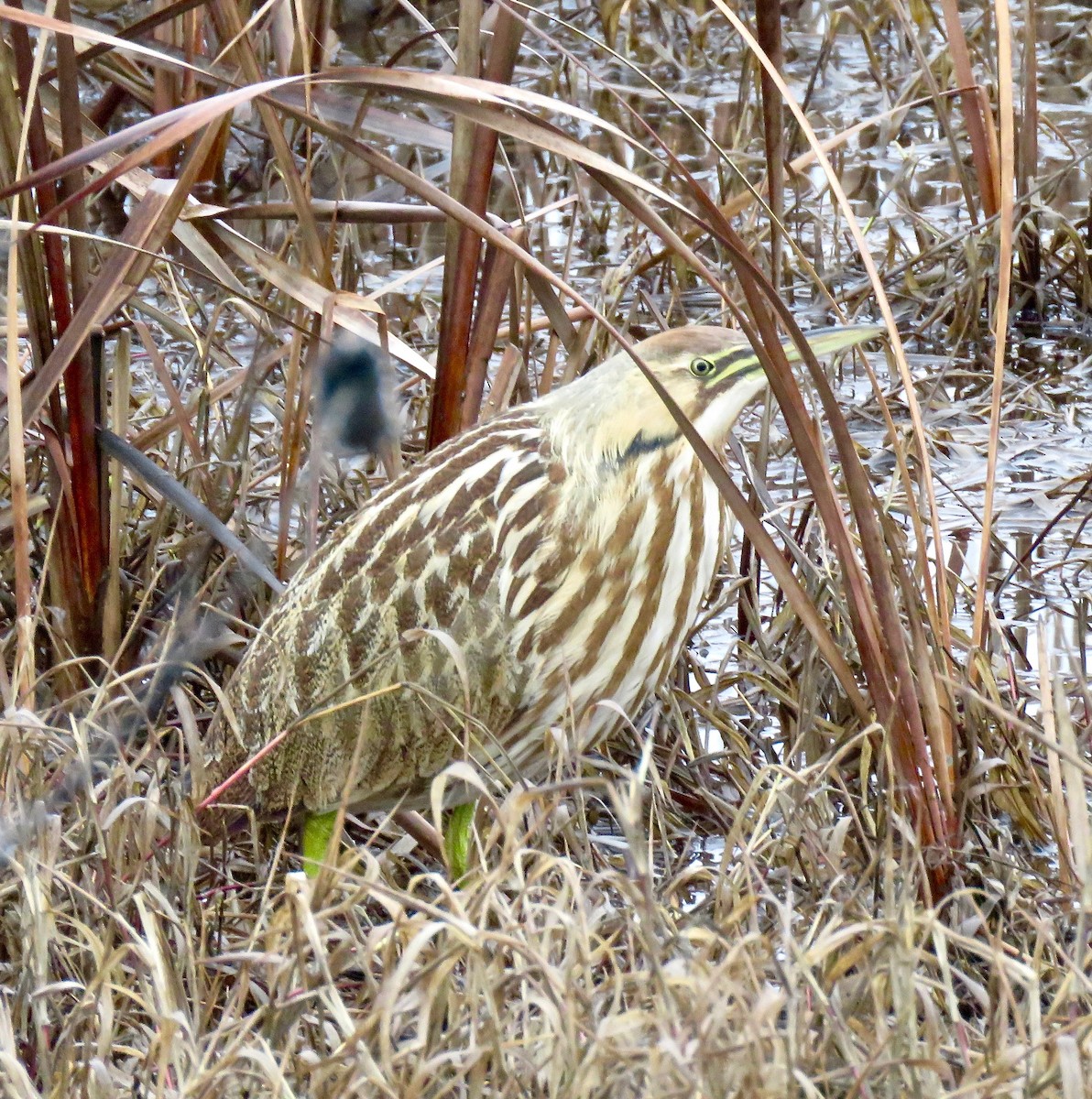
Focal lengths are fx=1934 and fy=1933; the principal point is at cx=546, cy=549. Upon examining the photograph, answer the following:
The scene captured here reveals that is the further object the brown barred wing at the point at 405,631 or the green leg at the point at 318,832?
the green leg at the point at 318,832

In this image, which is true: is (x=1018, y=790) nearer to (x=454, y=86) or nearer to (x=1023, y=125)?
(x=454, y=86)

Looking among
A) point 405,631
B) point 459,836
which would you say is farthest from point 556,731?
point 459,836

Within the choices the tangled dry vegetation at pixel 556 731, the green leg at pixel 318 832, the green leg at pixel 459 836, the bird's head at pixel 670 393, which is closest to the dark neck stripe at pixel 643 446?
the bird's head at pixel 670 393

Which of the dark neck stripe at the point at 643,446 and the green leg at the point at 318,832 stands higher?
the dark neck stripe at the point at 643,446

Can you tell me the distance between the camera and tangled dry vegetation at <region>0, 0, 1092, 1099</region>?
1.31 m

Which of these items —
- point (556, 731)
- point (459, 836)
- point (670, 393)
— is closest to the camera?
point (556, 731)

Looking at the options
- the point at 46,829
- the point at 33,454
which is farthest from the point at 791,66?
the point at 46,829

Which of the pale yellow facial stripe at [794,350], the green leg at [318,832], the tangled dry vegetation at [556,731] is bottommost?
the green leg at [318,832]

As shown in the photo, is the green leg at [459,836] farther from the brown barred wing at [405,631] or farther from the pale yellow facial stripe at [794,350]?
the pale yellow facial stripe at [794,350]

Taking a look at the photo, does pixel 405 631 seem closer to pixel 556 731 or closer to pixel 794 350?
pixel 556 731

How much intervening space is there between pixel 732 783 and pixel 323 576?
55cm

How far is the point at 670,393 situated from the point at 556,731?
1.42ft

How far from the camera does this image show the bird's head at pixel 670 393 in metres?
1.86

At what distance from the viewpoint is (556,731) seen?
1.57 meters
